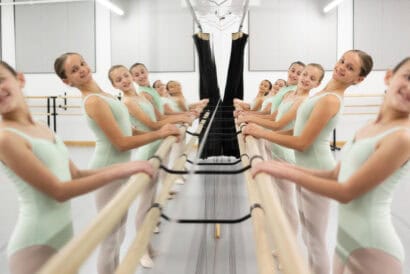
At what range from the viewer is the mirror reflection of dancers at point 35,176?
120cm

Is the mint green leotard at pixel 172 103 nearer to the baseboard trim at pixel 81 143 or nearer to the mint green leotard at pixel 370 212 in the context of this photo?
the mint green leotard at pixel 370 212

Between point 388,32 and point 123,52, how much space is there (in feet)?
17.7

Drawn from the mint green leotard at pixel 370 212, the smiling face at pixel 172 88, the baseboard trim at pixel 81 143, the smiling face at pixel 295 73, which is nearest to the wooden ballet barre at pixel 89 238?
the mint green leotard at pixel 370 212

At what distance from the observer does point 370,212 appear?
1.38 m

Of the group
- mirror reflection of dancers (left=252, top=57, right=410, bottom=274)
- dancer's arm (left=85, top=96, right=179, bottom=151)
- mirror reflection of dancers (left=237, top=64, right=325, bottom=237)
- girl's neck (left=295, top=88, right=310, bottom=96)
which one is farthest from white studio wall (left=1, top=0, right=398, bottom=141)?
mirror reflection of dancers (left=252, top=57, right=410, bottom=274)

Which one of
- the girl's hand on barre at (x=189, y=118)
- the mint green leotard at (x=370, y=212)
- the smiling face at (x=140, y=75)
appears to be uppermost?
the smiling face at (x=140, y=75)

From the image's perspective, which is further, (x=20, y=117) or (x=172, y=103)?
(x=172, y=103)

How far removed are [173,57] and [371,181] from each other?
26.7 ft

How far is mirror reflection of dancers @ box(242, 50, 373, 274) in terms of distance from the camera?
6.75 ft

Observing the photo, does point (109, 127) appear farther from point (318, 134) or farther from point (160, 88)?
point (160, 88)

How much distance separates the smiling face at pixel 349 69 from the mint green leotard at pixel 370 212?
0.78 metres

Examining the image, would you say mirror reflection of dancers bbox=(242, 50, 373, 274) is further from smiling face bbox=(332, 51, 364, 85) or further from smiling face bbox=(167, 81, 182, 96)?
smiling face bbox=(167, 81, 182, 96)

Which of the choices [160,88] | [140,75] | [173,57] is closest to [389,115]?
[140,75]

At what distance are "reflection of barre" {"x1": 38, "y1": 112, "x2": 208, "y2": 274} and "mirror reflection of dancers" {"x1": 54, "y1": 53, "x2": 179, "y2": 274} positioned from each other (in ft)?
3.17
